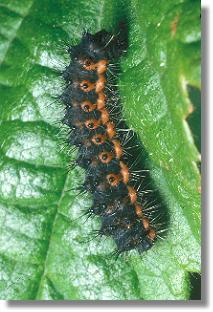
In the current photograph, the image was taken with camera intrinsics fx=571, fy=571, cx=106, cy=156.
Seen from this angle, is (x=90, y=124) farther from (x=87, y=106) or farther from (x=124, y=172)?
(x=124, y=172)

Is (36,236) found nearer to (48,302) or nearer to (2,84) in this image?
(48,302)

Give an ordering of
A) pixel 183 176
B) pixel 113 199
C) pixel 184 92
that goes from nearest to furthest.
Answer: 1. pixel 184 92
2. pixel 183 176
3. pixel 113 199

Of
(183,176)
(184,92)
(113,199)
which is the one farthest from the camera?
(113,199)

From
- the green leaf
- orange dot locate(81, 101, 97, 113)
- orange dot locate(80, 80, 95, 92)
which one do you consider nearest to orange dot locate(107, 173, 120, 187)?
the green leaf

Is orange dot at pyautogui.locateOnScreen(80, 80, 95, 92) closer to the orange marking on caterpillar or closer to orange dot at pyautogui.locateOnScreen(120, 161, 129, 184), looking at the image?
the orange marking on caterpillar

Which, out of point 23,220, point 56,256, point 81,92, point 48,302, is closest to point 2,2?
point 81,92

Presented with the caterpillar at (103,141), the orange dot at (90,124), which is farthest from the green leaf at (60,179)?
the orange dot at (90,124)

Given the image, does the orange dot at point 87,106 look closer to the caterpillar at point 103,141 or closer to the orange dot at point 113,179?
the caterpillar at point 103,141
